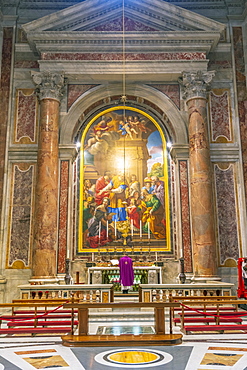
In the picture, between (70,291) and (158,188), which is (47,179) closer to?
(70,291)

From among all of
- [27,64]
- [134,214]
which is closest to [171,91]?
[134,214]

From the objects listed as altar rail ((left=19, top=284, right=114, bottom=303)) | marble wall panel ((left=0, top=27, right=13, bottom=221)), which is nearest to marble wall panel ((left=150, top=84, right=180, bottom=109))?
marble wall panel ((left=0, top=27, right=13, bottom=221))

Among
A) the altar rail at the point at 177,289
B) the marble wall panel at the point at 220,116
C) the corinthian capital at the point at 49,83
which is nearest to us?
the altar rail at the point at 177,289

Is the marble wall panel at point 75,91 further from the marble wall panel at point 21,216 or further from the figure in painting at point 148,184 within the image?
the figure in painting at point 148,184

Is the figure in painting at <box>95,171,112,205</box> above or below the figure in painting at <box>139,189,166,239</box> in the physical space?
above

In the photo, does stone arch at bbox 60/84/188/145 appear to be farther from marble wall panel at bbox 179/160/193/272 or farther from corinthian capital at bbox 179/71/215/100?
marble wall panel at bbox 179/160/193/272

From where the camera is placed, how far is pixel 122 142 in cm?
1550

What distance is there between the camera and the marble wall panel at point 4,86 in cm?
1448

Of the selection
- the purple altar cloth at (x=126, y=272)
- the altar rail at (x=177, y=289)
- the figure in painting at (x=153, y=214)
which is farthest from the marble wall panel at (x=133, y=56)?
the altar rail at (x=177, y=289)

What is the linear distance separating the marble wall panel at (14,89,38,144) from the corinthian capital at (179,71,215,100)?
18.7 feet

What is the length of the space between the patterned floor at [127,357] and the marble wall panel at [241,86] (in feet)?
29.9

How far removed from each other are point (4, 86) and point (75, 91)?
8.79 ft

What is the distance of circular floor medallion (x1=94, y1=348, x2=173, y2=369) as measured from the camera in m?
5.22

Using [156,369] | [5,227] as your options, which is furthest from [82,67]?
[156,369]
